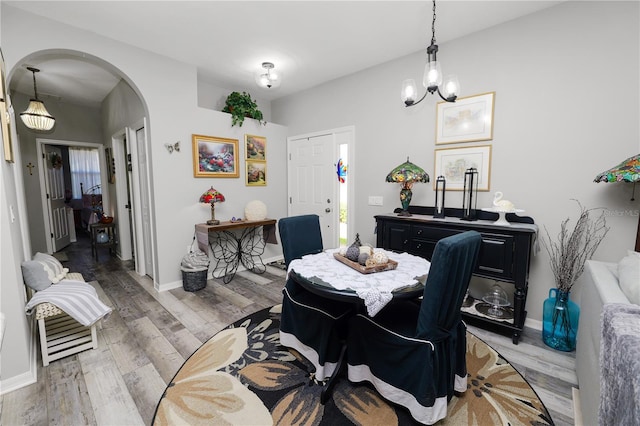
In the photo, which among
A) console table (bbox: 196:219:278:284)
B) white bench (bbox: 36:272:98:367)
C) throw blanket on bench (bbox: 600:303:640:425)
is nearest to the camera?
throw blanket on bench (bbox: 600:303:640:425)

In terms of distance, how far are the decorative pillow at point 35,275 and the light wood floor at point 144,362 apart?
58cm

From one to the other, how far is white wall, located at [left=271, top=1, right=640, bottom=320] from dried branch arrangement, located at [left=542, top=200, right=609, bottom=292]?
2.2 inches

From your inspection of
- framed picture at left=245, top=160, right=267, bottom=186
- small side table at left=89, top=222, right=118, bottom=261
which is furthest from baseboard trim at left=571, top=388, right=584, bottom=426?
small side table at left=89, top=222, right=118, bottom=261

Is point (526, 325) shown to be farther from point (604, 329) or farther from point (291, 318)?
point (291, 318)

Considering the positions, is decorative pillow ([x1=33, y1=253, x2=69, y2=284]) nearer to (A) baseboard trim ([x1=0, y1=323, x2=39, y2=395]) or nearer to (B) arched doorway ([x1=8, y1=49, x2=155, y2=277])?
(A) baseboard trim ([x1=0, y1=323, x2=39, y2=395])

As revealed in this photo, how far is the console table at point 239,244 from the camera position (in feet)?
12.7

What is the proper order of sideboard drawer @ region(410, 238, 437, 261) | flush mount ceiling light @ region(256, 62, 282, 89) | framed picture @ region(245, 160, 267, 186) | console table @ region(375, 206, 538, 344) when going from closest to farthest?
console table @ region(375, 206, 538, 344)
sideboard drawer @ region(410, 238, 437, 261)
flush mount ceiling light @ region(256, 62, 282, 89)
framed picture @ region(245, 160, 267, 186)

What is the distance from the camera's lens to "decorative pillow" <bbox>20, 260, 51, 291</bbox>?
2102 millimetres

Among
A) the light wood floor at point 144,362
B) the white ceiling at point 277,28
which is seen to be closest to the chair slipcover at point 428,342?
the light wood floor at point 144,362

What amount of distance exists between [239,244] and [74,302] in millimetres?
2190

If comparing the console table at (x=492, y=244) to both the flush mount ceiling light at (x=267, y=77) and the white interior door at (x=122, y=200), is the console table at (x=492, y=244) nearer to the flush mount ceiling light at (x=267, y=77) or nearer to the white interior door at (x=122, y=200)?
the flush mount ceiling light at (x=267, y=77)

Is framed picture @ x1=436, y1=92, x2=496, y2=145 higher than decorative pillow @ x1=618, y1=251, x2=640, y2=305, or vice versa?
framed picture @ x1=436, y1=92, x2=496, y2=145

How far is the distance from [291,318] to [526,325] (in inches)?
88.2

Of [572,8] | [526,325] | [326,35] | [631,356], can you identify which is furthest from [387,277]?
[572,8]
